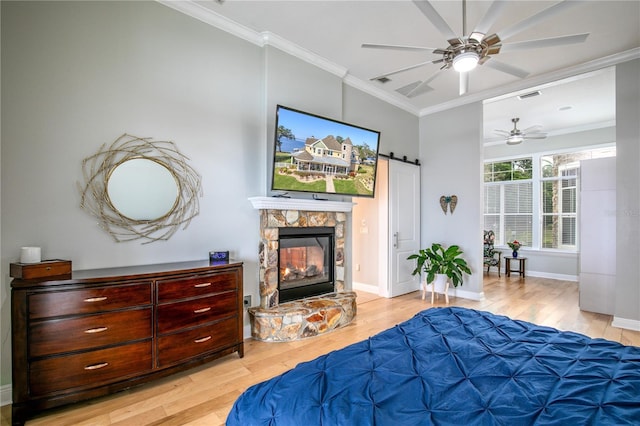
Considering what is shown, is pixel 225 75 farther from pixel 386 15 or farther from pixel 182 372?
pixel 182 372

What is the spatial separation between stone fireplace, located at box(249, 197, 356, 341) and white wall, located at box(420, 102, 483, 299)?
7.32 feet

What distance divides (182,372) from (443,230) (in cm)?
459

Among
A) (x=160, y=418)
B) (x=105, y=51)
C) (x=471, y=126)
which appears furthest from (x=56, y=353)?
(x=471, y=126)

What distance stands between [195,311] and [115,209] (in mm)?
1086

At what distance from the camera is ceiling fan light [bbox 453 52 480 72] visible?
2650mm

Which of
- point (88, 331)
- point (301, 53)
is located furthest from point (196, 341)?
point (301, 53)

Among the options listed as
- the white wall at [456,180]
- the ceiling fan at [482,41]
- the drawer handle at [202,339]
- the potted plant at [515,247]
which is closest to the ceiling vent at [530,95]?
the white wall at [456,180]

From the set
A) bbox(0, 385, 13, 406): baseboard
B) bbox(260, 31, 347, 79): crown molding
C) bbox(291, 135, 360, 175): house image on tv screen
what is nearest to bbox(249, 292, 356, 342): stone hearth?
bbox(291, 135, 360, 175): house image on tv screen

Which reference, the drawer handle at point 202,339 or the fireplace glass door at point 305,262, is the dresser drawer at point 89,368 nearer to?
the drawer handle at point 202,339

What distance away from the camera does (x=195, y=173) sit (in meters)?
3.14

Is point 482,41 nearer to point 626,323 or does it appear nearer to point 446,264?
A: point 446,264

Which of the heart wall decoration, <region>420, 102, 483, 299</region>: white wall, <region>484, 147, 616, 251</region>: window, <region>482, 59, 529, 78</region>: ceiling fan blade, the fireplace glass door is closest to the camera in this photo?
<region>482, 59, 529, 78</region>: ceiling fan blade

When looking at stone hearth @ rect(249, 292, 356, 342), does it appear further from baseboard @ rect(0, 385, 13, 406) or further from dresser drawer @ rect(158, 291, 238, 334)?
baseboard @ rect(0, 385, 13, 406)

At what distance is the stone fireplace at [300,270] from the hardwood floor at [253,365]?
0.18 m
